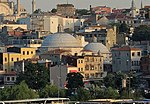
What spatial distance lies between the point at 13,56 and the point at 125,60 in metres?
5.37

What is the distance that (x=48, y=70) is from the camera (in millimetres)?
44594

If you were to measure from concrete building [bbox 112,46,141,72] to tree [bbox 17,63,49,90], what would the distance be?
706 centimetres

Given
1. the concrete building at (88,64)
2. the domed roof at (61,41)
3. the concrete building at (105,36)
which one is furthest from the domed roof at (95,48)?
the concrete building at (105,36)

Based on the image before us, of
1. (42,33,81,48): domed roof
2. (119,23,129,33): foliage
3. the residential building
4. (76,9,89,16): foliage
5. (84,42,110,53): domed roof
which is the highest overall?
(76,9,89,16): foliage

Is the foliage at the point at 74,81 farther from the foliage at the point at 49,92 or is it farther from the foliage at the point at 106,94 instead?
the foliage at the point at 106,94

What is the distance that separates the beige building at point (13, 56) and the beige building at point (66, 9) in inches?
1284

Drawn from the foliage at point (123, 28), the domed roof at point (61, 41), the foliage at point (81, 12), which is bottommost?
the domed roof at point (61, 41)

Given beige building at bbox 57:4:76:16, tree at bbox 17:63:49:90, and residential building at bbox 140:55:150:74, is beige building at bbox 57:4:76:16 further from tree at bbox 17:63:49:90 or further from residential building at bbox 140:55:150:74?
tree at bbox 17:63:49:90

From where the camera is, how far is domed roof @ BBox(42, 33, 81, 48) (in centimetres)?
5403

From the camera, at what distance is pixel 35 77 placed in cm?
4175

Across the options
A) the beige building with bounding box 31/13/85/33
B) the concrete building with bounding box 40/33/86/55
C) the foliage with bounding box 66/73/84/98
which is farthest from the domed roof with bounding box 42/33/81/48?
the beige building with bounding box 31/13/85/33

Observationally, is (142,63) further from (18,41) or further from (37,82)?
(18,41)

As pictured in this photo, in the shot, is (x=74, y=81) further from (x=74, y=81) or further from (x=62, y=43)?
(x=62, y=43)

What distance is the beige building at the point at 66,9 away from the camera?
85.6 meters
